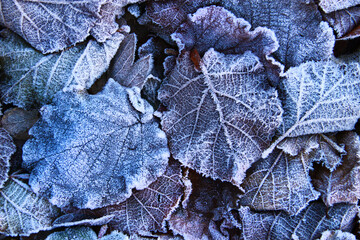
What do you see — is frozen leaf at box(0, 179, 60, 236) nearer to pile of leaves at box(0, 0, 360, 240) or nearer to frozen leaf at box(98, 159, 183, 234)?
pile of leaves at box(0, 0, 360, 240)

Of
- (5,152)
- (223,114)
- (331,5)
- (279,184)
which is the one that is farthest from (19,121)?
(331,5)

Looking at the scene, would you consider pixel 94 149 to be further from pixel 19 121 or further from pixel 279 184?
pixel 279 184

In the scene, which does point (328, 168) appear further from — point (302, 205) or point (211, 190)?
point (211, 190)

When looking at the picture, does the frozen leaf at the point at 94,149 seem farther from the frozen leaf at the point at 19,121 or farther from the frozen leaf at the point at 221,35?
the frozen leaf at the point at 221,35

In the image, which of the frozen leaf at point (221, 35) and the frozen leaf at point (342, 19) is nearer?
the frozen leaf at point (221, 35)

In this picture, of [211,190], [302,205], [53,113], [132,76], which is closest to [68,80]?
[53,113]

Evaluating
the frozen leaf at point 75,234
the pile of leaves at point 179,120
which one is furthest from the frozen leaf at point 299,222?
the frozen leaf at point 75,234
